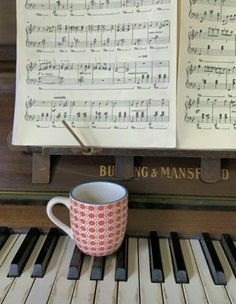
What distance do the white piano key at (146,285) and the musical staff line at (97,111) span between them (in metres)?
0.31

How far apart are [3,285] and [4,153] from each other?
13.7 inches

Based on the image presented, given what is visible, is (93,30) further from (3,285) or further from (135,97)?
(3,285)

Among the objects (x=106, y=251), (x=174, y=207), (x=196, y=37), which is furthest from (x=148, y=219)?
(x=196, y=37)

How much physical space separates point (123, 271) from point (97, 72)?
0.46 meters

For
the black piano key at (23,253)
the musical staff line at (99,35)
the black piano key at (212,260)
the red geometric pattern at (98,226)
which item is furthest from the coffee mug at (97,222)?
the musical staff line at (99,35)

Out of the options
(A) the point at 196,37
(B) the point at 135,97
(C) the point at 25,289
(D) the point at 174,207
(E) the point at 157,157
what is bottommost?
(C) the point at 25,289

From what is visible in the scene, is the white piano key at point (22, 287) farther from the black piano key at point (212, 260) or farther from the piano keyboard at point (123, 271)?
the black piano key at point (212, 260)

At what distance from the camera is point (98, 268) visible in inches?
32.9

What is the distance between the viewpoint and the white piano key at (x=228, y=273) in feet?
2.56

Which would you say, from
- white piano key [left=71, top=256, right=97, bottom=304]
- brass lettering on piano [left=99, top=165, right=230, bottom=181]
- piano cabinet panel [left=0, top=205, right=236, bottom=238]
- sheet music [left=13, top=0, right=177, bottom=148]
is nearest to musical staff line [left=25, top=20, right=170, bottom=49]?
sheet music [left=13, top=0, right=177, bottom=148]

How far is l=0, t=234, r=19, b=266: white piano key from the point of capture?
0.91 metres

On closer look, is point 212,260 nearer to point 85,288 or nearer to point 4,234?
point 85,288

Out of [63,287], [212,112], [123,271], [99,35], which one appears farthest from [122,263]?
[99,35]

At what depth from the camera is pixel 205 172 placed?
0.97 meters
